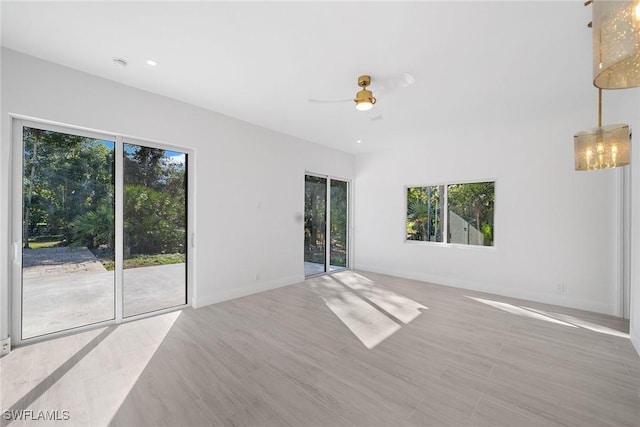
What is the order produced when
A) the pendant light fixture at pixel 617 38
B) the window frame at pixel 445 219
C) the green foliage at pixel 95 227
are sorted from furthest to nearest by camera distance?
the window frame at pixel 445 219
the green foliage at pixel 95 227
the pendant light fixture at pixel 617 38

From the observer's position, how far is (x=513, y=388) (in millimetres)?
2027

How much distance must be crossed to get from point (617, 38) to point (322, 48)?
2.01 meters

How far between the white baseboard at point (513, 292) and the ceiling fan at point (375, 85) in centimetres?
367

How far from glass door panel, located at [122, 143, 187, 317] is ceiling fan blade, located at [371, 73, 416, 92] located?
2804 millimetres

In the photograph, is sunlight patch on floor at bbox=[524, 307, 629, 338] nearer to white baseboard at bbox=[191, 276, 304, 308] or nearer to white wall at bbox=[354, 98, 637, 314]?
white wall at bbox=[354, 98, 637, 314]

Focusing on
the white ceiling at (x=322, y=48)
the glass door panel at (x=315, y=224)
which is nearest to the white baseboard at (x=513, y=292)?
the glass door panel at (x=315, y=224)

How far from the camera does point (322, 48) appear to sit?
2.39 m

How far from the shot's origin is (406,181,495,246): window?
470cm

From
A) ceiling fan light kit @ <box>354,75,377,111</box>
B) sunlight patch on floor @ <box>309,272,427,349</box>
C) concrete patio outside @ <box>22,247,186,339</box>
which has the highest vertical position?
ceiling fan light kit @ <box>354,75,377,111</box>

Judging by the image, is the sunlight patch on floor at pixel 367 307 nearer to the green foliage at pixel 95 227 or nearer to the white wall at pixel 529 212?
the white wall at pixel 529 212

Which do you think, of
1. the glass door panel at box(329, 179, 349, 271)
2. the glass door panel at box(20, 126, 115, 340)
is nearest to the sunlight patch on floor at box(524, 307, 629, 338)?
the glass door panel at box(329, 179, 349, 271)

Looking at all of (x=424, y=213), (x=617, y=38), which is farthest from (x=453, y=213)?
(x=617, y=38)

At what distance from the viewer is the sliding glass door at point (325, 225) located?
5.63m

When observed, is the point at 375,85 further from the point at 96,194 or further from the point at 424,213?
the point at 96,194
